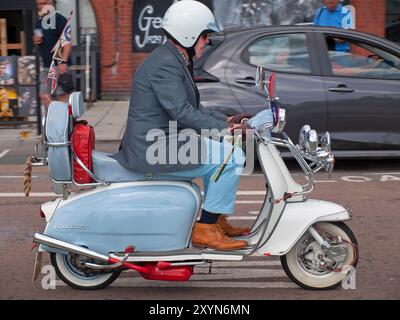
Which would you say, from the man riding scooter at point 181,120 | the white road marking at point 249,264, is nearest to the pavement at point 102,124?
the white road marking at point 249,264

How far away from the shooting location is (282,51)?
9.18 metres

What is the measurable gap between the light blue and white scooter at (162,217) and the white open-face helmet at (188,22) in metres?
0.44

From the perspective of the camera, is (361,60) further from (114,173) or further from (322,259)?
(114,173)

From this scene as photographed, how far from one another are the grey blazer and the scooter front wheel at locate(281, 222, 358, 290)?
0.85 metres

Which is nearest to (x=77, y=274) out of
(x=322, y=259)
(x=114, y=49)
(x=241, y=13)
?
(x=322, y=259)

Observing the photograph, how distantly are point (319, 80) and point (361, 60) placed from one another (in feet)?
1.86

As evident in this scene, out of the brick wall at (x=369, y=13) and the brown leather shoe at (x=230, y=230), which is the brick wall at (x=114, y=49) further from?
the brown leather shoe at (x=230, y=230)

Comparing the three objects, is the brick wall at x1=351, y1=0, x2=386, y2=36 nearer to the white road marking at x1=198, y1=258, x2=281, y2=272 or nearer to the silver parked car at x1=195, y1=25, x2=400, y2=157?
the silver parked car at x1=195, y1=25, x2=400, y2=157

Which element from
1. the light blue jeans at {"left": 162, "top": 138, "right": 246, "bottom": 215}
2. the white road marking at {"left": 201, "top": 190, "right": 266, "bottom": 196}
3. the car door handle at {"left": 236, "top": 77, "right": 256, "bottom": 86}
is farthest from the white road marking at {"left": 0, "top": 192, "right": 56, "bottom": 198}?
the light blue jeans at {"left": 162, "top": 138, "right": 246, "bottom": 215}

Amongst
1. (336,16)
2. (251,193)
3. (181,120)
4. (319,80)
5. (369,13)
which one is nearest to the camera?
(181,120)

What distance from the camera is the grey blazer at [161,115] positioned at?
496cm

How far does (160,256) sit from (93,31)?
435 inches
